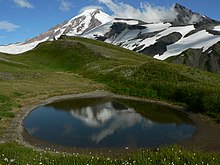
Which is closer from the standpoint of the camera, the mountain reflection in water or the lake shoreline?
the lake shoreline

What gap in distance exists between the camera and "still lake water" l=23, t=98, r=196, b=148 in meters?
23.4

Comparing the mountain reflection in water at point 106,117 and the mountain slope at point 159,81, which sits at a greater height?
the mountain slope at point 159,81

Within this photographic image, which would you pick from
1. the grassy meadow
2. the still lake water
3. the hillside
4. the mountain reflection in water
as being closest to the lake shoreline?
the still lake water

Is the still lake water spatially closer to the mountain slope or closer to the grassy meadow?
the grassy meadow

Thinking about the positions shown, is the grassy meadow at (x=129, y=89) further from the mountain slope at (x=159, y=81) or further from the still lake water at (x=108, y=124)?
the still lake water at (x=108, y=124)

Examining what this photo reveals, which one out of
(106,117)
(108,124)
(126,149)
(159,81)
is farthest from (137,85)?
(126,149)

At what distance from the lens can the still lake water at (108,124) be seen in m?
23.4

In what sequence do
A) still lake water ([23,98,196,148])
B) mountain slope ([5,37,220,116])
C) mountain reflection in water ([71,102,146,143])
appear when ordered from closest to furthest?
still lake water ([23,98,196,148]), mountain reflection in water ([71,102,146,143]), mountain slope ([5,37,220,116])

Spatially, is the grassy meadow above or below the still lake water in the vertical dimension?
above

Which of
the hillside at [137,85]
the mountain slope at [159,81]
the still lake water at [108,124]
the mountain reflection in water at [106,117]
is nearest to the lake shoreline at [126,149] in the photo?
the still lake water at [108,124]

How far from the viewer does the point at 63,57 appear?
92.6 meters

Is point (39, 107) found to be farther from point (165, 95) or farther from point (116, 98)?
point (165, 95)

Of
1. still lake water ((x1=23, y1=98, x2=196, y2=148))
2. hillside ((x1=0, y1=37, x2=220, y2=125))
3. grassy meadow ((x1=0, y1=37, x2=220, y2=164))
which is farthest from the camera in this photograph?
hillside ((x1=0, y1=37, x2=220, y2=125))

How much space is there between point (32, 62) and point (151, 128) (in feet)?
214
